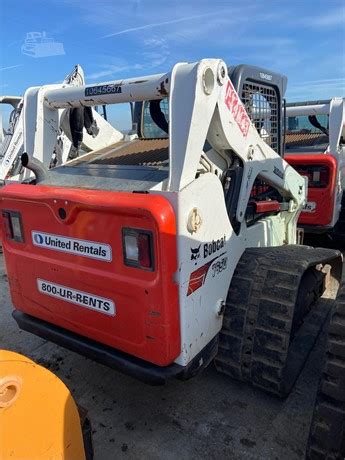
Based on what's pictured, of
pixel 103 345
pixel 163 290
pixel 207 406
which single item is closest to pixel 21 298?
pixel 103 345

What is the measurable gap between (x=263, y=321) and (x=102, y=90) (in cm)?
173

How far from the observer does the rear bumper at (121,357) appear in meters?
2.18

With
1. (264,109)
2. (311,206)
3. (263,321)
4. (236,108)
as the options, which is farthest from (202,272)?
(311,206)

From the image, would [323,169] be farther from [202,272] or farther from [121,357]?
[121,357]

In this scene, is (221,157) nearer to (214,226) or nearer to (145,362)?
(214,226)

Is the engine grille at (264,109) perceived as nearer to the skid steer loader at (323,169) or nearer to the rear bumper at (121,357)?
the rear bumper at (121,357)

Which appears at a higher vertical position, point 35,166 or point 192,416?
point 35,166

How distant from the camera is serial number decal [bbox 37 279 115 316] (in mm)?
2324

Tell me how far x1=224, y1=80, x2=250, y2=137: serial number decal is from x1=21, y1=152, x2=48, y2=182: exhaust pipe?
1308 millimetres

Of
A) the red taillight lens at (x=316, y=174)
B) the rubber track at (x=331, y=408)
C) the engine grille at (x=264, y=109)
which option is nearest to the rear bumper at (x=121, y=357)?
the rubber track at (x=331, y=408)

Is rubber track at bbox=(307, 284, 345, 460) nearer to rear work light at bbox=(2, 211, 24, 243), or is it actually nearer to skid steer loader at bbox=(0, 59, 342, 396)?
skid steer loader at bbox=(0, 59, 342, 396)

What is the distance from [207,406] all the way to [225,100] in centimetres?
197

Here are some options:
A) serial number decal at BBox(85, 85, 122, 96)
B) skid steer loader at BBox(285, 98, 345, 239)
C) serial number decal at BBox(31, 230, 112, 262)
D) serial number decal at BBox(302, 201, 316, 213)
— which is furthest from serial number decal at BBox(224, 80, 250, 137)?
serial number decal at BBox(302, 201, 316, 213)

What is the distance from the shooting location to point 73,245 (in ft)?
7.72
